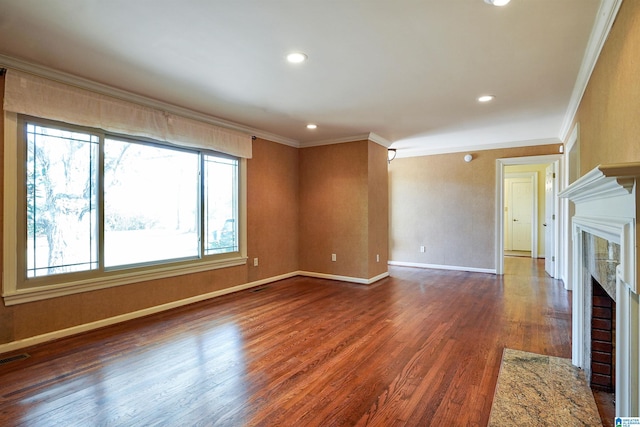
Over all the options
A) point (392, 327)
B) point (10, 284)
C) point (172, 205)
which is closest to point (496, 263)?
point (392, 327)

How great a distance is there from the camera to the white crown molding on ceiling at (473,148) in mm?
5560

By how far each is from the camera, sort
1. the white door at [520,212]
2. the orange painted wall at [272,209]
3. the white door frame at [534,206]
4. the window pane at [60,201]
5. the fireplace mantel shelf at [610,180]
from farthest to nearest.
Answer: the white door at [520,212], the white door frame at [534,206], the orange painted wall at [272,209], the window pane at [60,201], the fireplace mantel shelf at [610,180]

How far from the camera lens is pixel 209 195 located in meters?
4.46

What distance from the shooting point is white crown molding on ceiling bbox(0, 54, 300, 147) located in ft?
8.71

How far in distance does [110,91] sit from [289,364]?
311 cm

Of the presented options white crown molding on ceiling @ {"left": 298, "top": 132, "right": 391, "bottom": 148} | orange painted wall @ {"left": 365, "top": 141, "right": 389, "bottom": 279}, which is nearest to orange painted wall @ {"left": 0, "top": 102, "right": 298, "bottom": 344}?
white crown molding on ceiling @ {"left": 298, "top": 132, "right": 391, "bottom": 148}

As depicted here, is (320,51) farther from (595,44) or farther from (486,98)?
(486,98)

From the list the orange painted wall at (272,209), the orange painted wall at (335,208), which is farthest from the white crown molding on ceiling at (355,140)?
the orange painted wall at (272,209)

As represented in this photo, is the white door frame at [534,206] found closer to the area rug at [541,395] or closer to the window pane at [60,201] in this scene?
the area rug at [541,395]

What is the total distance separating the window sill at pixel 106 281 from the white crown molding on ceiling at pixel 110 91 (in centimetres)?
185

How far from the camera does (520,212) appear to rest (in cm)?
876

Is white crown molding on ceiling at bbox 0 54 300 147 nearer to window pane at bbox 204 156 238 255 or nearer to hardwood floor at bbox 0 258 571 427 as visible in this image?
window pane at bbox 204 156 238 255

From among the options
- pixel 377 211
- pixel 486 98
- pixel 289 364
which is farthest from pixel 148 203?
pixel 486 98

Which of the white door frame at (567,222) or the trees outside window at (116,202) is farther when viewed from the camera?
the white door frame at (567,222)
